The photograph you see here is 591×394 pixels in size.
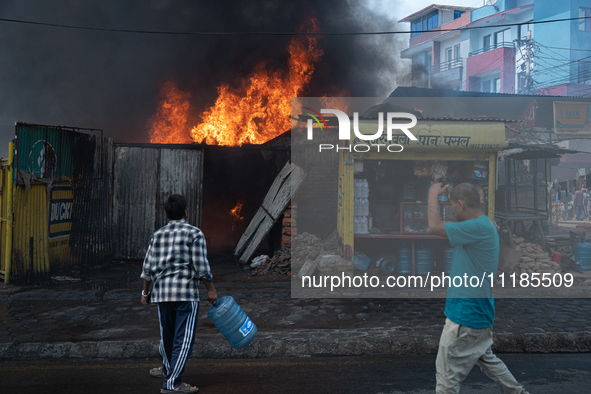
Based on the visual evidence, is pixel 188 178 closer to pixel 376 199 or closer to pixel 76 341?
pixel 376 199

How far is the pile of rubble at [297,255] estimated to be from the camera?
900 cm

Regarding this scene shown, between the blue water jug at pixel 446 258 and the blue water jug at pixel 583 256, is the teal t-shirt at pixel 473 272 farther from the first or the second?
the blue water jug at pixel 583 256

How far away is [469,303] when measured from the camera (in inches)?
126

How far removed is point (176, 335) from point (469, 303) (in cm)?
235

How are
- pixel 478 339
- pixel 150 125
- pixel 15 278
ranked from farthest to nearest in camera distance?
pixel 150 125 → pixel 15 278 → pixel 478 339

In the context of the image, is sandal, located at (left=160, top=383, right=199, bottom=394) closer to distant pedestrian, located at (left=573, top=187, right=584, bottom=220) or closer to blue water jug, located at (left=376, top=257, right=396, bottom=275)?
blue water jug, located at (left=376, top=257, right=396, bottom=275)

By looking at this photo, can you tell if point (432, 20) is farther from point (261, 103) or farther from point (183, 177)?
point (183, 177)

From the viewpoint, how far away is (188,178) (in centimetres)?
1071

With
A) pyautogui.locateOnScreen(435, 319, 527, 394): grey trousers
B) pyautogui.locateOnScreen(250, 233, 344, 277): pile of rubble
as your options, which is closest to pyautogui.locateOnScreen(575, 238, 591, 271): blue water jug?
pyautogui.locateOnScreen(250, 233, 344, 277): pile of rubble

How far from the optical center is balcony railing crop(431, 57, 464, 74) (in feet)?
144

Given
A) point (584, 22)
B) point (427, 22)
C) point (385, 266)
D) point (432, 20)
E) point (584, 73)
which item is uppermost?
point (427, 22)

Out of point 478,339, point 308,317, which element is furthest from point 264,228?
point 478,339

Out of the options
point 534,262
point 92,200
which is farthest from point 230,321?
point 534,262

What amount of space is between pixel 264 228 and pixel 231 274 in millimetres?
1244
